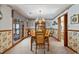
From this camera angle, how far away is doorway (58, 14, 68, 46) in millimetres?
3028

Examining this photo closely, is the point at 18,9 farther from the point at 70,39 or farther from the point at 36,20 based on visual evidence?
the point at 70,39

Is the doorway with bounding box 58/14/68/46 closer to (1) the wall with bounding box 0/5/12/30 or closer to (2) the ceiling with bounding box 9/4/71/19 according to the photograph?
(2) the ceiling with bounding box 9/4/71/19

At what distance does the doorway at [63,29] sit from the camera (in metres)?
3.03

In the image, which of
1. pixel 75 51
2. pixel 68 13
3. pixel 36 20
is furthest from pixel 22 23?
pixel 75 51

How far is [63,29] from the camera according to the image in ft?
10.8

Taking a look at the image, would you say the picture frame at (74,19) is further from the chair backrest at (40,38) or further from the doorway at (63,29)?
the chair backrest at (40,38)

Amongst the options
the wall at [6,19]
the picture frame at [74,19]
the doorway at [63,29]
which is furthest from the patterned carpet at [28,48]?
the picture frame at [74,19]

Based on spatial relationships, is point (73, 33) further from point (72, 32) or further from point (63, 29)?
point (63, 29)

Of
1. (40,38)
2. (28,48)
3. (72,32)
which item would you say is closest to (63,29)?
(72,32)

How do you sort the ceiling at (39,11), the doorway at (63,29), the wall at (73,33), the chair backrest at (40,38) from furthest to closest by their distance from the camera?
the doorway at (63,29), the chair backrest at (40,38), the wall at (73,33), the ceiling at (39,11)

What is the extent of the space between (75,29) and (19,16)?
1.31 meters

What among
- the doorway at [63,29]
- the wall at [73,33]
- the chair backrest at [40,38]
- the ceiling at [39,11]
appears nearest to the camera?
the ceiling at [39,11]

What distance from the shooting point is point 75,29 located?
2967mm
